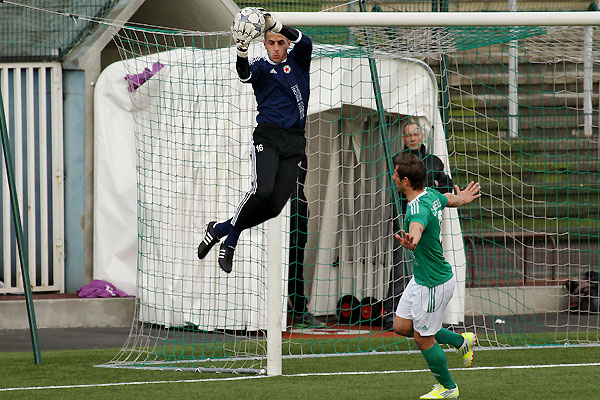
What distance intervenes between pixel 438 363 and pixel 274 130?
6.29 feet

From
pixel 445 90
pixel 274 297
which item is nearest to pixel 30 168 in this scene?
pixel 274 297

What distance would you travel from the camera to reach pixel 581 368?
768cm

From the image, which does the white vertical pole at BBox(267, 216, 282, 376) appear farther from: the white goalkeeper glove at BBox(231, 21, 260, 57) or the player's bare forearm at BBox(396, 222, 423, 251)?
the white goalkeeper glove at BBox(231, 21, 260, 57)

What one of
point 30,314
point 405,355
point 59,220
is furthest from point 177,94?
point 405,355

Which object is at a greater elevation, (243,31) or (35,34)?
(35,34)

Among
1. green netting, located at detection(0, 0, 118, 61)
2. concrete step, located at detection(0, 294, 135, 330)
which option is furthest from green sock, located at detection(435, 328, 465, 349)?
green netting, located at detection(0, 0, 118, 61)

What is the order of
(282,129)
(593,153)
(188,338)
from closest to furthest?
(282,129), (188,338), (593,153)

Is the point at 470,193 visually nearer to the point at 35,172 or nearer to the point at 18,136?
the point at 35,172

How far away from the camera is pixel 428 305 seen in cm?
619

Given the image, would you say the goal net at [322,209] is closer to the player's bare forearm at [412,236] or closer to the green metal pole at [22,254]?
the green metal pole at [22,254]

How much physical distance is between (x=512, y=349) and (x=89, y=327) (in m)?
4.56

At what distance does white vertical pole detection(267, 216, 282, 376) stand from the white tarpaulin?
5.04 ft

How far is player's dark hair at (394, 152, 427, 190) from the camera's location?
6199 mm

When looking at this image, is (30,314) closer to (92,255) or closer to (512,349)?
(92,255)
